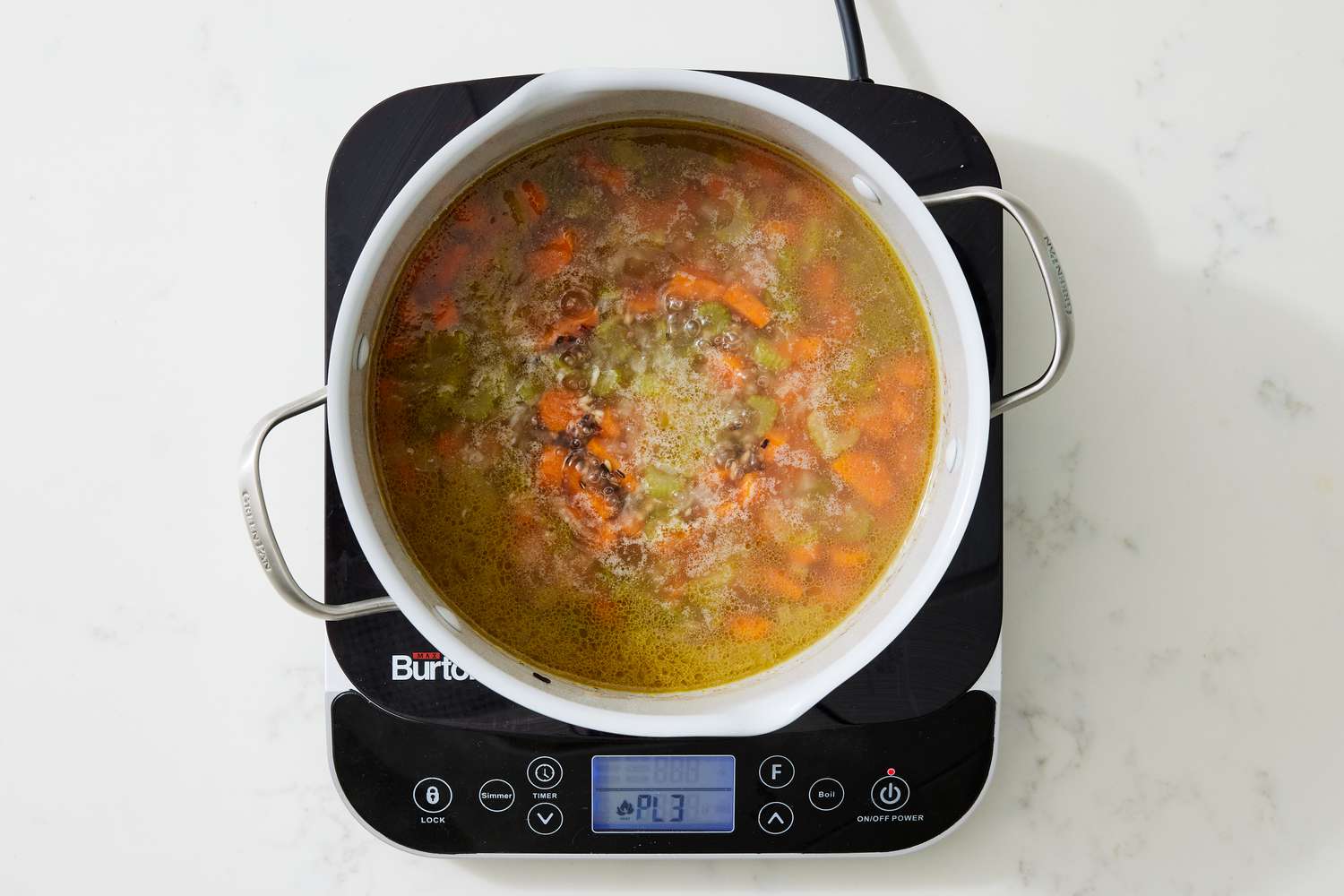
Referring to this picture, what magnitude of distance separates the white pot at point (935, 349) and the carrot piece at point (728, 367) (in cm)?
15

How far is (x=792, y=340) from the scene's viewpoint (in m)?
0.78

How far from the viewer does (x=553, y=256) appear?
78cm

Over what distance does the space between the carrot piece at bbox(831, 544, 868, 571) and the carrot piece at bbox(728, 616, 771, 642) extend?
73 mm

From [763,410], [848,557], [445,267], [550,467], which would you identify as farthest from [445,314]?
[848,557]

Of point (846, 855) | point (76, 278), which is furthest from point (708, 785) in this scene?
point (76, 278)

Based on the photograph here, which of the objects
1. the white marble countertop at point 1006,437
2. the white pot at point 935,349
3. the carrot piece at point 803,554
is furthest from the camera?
the white marble countertop at point 1006,437

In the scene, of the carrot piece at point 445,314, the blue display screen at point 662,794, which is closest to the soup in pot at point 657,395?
the carrot piece at point 445,314

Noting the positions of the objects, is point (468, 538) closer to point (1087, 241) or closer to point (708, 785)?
point (708, 785)

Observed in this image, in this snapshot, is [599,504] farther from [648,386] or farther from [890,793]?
[890,793]

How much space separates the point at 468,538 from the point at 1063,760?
589mm

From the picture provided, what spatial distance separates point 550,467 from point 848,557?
240mm

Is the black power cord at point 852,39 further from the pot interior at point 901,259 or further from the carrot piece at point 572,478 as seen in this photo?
the carrot piece at point 572,478

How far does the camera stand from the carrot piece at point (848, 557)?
0.79 meters

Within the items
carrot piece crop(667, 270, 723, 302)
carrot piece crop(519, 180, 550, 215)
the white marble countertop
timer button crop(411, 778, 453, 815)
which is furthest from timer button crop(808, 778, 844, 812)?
carrot piece crop(519, 180, 550, 215)
